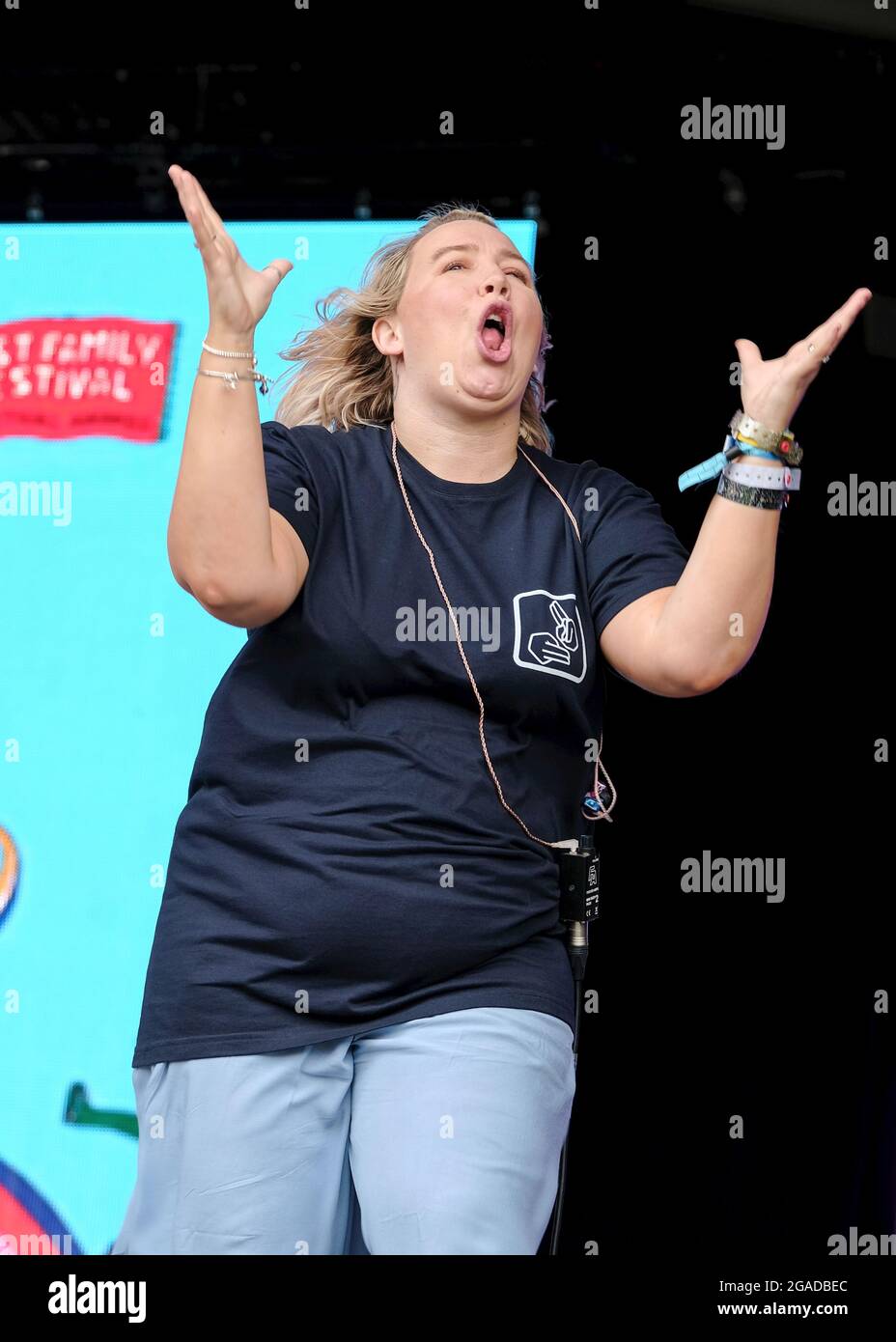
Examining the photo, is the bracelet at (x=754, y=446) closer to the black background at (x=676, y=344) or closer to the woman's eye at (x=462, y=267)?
the woman's eye at (x=462, y=267)

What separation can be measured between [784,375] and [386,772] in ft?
1.87

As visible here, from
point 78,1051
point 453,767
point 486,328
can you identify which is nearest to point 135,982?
point 78,1051

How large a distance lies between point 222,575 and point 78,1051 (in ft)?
4.17

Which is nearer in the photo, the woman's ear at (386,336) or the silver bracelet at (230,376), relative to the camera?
the silver bracelet at (230,376)

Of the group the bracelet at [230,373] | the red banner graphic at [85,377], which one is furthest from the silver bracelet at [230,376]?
the red banner graphic at [85,377]

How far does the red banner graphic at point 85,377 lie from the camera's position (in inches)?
100

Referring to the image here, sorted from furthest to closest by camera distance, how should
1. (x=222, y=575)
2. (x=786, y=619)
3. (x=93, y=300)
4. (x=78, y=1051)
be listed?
(x=786, y=619)
(x=93, y=300)
(x=78, y=1051)
(x=222, y=575)

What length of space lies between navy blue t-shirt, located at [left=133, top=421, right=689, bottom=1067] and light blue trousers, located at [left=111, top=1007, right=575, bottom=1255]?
0.03 m

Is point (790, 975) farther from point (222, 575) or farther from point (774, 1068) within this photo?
point (222, 575)

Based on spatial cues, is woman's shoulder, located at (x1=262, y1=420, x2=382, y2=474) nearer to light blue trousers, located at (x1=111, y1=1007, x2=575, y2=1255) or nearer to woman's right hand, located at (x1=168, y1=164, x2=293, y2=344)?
woman's right hand, located at (x1=168, y1=164, x2=293, y2=344)

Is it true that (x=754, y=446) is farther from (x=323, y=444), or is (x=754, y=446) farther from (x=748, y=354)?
(x=323, y=444)

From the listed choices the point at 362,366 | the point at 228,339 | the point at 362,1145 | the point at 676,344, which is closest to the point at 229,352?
the point at 228,339

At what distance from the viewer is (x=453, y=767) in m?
1.47

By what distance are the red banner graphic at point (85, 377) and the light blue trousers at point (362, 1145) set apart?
1.44 m
